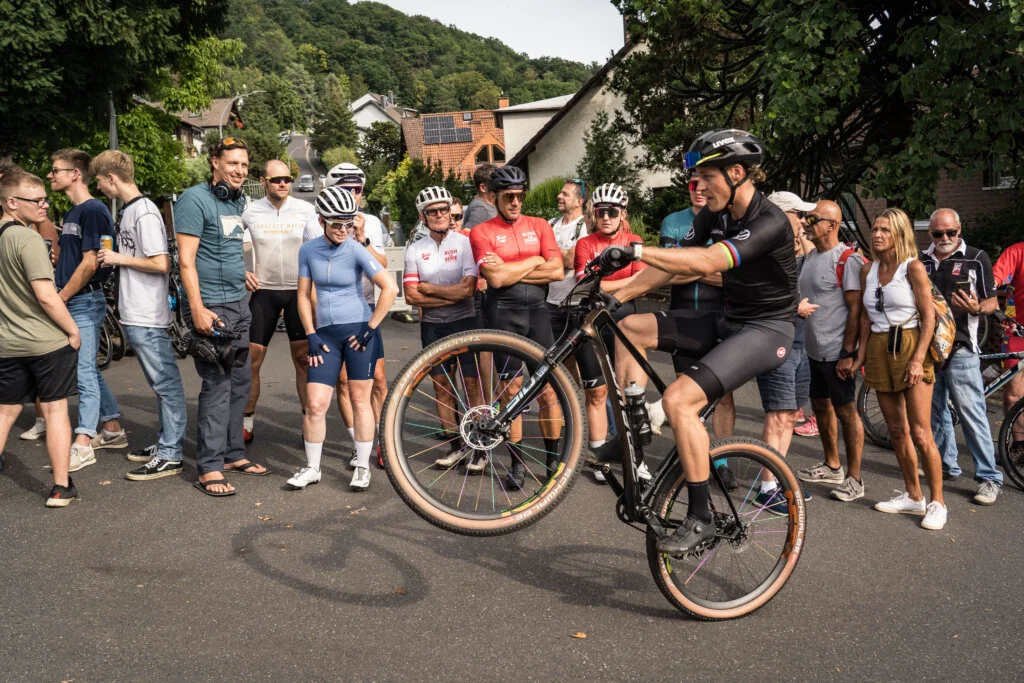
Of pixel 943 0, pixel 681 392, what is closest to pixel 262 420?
pixel 681 392

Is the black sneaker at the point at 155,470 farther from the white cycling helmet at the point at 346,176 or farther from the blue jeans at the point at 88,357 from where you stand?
the white cycling helmet at the point at 346,176

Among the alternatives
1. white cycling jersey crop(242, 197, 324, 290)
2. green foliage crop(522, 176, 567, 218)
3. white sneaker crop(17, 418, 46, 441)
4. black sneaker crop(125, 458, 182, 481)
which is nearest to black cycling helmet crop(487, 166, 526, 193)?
white cycling jersey crop(242, 197, 324, 290)

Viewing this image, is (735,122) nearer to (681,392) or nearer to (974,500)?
(974,500)

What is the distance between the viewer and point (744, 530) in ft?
15.4

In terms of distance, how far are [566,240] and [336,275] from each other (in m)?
2.48

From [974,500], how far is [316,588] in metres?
4.64

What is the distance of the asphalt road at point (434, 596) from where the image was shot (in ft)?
13.0

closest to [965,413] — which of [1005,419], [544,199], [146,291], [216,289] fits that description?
[1005,419]

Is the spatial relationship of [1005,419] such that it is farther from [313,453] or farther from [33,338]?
[33,338]

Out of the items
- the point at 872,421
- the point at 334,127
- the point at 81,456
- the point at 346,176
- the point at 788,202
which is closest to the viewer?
the point at 788,202

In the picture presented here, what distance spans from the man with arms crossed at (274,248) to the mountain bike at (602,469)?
8.83 feet

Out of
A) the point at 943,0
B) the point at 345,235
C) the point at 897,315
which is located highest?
the point at 943,0

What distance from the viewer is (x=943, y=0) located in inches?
471

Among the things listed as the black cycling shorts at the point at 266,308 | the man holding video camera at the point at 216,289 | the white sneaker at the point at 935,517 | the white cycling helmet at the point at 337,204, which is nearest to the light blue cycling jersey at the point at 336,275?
the white cycling helmet at the point at 337,204
